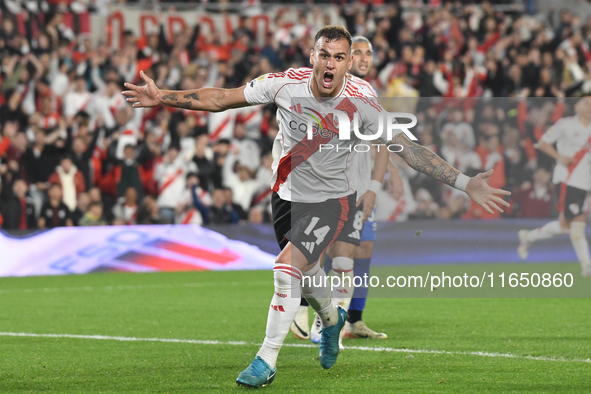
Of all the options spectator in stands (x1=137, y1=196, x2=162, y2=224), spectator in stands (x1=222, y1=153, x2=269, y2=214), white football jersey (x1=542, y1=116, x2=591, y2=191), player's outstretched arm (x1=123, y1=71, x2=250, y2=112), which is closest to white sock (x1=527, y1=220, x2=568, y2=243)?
white football jersey (x1=542, y1=116, x2=591, y2=191)

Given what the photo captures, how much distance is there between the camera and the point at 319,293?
5938mm

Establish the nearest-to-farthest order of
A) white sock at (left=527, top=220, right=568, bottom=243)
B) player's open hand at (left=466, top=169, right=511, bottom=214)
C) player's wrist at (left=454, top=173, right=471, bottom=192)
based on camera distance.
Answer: player's open hand at (left=466, top=169, right=511, bottom=214), player's wrist at (left=454, top=173, right=471, bottom=192), white sock at (left=527, top=220, right=568, bottom=243)

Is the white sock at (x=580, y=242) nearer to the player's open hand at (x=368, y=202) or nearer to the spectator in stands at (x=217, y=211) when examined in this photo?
the player's open hand at (x=368, y=202)

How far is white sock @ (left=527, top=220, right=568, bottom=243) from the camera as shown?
12781 mm

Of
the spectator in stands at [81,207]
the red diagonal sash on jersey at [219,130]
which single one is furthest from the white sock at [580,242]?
the spectator in stands at [81,207]

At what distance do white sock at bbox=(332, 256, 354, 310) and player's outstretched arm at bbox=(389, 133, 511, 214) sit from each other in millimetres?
1893

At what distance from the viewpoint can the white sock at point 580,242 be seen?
39.2 feet

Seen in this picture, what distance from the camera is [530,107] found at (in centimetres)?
1516

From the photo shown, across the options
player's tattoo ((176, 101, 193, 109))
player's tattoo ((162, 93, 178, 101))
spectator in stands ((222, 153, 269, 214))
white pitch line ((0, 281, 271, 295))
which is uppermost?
player's tattoo ((162, 93, 178, 101))

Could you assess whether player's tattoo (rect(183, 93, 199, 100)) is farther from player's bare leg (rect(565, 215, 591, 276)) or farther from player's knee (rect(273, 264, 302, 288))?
player's bare leg (rect(565, 215, 591, 276))

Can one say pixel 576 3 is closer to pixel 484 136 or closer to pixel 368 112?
pixel 484 136

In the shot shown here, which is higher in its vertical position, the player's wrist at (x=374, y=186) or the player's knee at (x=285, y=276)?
the player's wrist at (x=374, y=186)

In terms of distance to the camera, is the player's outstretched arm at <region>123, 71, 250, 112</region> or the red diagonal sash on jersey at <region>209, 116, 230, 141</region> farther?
the red diagonal sash on jersey at <region>209, 116, 230, 141</region>

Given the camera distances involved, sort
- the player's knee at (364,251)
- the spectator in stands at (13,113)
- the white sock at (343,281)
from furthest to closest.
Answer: the spectator in stands at (13,113)
the player's knee at (364,251)
the white sock at (343,281)
